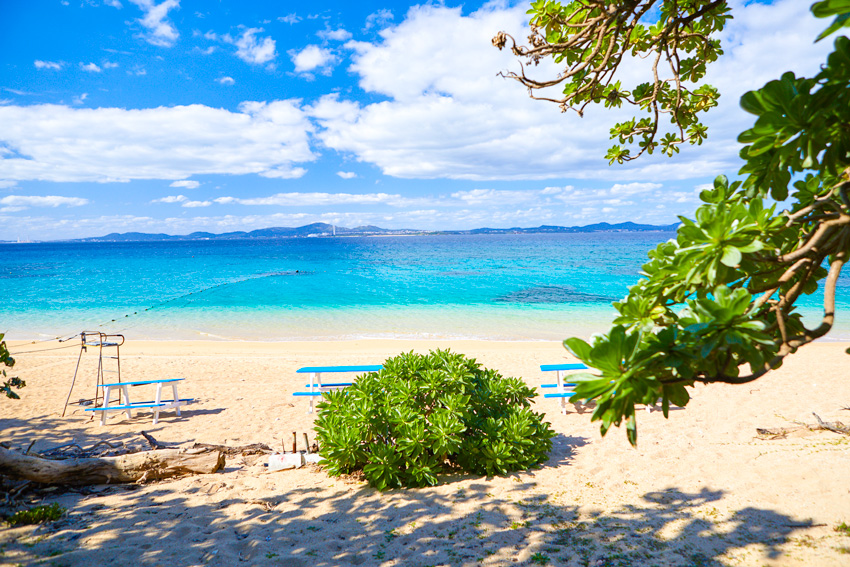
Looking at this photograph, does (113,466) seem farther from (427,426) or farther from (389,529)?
(427,426)

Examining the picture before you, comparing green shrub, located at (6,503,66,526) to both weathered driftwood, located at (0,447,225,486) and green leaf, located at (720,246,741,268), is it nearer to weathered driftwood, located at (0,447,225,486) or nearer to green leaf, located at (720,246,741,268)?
weathered driftwood, located at (0,447,225,486)

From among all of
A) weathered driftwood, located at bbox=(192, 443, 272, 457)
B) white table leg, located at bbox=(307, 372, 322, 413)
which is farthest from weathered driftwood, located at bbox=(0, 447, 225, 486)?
white table leg, located at bbox=(307, 372, 322, 413)

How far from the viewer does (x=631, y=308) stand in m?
1.61

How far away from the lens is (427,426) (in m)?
4.68

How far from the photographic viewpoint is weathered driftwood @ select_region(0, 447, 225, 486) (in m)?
4.47

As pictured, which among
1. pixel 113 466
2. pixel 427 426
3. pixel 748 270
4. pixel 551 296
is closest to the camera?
pixel 748 270

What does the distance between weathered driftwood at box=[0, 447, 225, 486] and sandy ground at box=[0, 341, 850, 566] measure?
122 millimetres

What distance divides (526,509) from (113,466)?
436cm

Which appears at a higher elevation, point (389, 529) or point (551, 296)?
point (551, 296)

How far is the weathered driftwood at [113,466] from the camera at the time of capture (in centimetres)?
447

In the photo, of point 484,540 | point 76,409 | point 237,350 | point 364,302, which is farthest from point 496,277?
point 484,540

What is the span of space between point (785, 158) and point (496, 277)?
37548 millimetres

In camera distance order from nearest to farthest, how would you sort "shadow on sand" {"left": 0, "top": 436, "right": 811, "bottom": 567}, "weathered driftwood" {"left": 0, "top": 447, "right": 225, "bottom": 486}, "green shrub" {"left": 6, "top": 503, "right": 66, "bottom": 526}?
1. "shadow on sand" {"left": 0, "top": 436, "right": 811, "bottom": 567}
2. "green shrub" {"left": 6, "top": 503, "right": 66, "bottom": 526}
3. "weathered driftwood" {"left": 0, "top": 447, "right": 225, "bottom": 486}

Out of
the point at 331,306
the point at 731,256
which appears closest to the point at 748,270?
the point at 731,256
